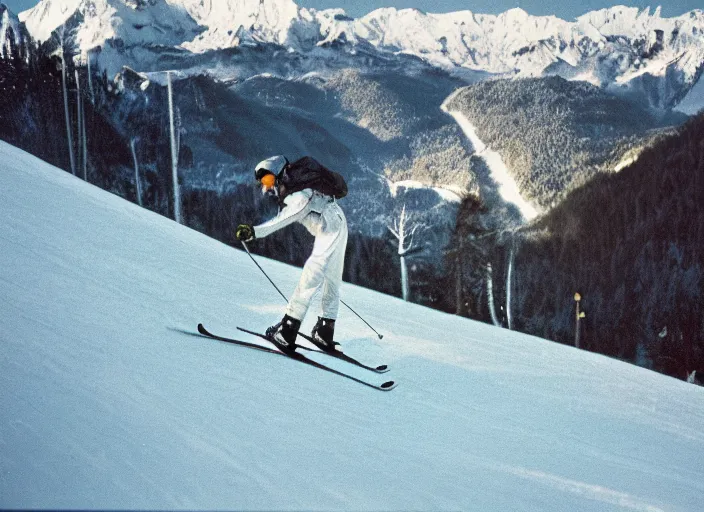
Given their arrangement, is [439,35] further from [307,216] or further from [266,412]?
[266,412]

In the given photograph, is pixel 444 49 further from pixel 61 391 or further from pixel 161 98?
pixel 61 391

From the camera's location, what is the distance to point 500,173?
21.8 ft

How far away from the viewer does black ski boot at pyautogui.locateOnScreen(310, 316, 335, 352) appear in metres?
2.14

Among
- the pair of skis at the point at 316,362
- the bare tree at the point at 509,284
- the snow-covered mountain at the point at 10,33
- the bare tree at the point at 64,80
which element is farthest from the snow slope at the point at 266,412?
the snow-covered mountain at the point at 10,33

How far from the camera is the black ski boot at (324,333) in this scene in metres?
2.14

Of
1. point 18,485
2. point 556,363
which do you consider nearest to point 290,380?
point 18,485

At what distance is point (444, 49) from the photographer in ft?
25.0

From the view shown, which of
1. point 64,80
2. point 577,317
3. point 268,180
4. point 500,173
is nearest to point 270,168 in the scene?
point 268,180

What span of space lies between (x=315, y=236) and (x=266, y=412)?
0.91m

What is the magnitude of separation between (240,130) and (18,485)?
7127 millimetres

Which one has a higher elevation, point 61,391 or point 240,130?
point 240,130

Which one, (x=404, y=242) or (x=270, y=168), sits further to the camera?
(x=404, y=242)

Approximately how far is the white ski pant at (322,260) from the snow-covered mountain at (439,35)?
249 inches

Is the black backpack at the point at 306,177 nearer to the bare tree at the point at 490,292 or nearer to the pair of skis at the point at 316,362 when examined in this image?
the pair of skis at the point at 316,362
